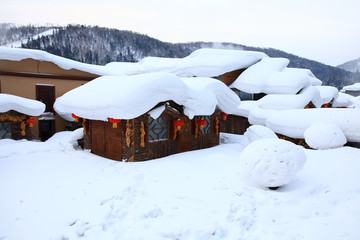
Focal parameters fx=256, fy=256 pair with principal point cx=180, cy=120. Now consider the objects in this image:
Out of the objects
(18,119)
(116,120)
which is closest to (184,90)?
(116,120)

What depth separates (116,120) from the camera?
8.25 meters

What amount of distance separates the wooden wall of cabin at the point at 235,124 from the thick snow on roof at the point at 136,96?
29.4 ft

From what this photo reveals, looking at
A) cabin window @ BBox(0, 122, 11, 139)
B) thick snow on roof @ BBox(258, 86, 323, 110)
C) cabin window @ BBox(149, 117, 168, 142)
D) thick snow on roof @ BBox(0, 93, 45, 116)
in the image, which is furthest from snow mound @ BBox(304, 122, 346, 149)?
cabin window @ BBox(0, 122, 11, 139)

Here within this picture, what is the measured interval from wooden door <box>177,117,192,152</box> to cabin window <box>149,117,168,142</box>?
708mm

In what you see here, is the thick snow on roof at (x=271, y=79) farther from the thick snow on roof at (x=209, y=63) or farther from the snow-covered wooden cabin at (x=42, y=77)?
the snow-covered wooden cabin at (x=42, y=77)

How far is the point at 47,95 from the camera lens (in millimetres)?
15523

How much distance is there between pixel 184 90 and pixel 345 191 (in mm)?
5735

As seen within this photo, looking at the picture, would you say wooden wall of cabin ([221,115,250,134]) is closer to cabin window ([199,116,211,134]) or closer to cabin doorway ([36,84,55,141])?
cabin window ([199,116,211,134])

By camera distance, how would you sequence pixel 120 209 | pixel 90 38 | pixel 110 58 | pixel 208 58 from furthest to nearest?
pixel 90 38 → pixel 110 58 → pixel 208 58 → pixel 120 209

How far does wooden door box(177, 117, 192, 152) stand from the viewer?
33.9 feet

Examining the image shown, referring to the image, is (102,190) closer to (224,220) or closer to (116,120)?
(116,120)

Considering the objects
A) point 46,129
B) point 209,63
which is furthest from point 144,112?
point 209,63

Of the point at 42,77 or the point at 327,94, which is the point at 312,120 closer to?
the point at 42,77

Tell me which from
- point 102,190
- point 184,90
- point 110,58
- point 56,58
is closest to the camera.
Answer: point 102,190
